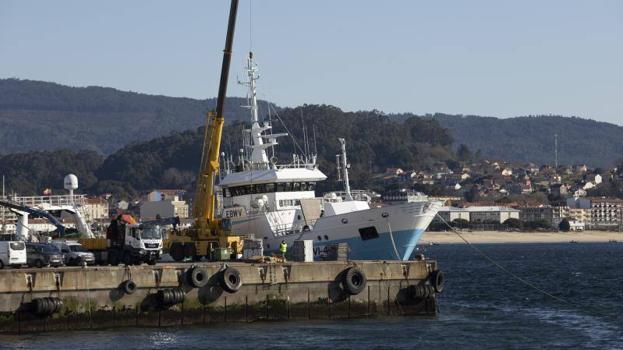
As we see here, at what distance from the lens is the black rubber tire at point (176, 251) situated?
7031 centimetres

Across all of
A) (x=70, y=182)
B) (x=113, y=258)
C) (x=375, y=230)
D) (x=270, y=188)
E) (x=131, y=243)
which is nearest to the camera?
(x=131, y=243)

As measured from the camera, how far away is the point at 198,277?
172 ft

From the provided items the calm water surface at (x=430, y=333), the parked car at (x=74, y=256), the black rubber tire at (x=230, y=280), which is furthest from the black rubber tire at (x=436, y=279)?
the parked car at (x=74, y=256)

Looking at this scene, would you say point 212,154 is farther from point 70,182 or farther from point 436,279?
point 70,182

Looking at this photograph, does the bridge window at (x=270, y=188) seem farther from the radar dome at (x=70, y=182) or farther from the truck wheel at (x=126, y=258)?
the truck wheel at (x=126, y=258)

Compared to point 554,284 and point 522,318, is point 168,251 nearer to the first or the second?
point 522,318

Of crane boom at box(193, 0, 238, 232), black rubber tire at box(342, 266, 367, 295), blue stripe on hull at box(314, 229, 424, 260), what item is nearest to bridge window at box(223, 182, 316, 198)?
blue stripe on hull at box(314, 229, 424, 260)

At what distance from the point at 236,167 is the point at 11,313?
36.6 metres

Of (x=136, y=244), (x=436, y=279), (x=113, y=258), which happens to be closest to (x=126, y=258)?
(x=136, y=244)

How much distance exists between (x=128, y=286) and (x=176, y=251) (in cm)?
2016

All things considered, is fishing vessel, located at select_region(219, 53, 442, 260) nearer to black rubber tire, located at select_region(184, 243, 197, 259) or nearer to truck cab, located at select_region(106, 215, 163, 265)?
black rubber tire, located at select_region(184, 243, 197, 259)

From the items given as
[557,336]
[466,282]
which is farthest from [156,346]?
[466,282]

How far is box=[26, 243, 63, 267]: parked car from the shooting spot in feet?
181

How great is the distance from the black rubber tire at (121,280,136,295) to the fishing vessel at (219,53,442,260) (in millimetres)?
19890
